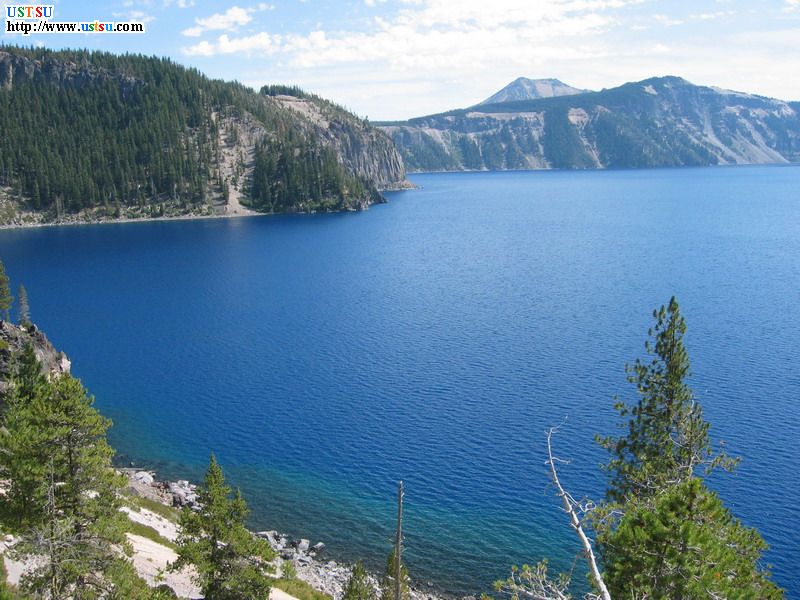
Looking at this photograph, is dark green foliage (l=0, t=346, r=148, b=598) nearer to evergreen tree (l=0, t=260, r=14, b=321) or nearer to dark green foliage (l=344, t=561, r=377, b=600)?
dark green foliage (l=344, t=561, r=377, b=600)

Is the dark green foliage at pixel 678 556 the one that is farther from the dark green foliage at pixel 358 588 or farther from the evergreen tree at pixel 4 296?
the evergreen tree at pixel 4 296

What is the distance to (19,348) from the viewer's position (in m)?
66.6

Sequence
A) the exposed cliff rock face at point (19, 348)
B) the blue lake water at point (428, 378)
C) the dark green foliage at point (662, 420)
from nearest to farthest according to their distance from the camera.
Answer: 1. the dark green foliage at point (662, 420)
2. the blue lake water at point (428, 378)
3. the exposed cliff rock face at point (19, 348)

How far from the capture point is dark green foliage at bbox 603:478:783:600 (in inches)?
928

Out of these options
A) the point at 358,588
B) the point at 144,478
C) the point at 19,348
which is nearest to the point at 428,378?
the point at 144,478

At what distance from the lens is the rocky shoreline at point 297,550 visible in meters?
48.0

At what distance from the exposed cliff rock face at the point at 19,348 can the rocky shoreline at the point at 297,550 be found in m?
13.0

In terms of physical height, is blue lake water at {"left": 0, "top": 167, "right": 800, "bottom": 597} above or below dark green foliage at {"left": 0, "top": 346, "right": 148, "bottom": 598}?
below

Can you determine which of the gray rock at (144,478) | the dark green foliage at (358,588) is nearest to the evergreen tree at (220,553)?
the dark green foliage at (358,588)

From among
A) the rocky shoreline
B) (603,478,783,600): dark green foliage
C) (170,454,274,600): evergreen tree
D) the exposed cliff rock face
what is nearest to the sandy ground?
(170,454,274,600): evergreen tree

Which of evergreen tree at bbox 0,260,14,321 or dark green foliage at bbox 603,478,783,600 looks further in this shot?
evergreen tree at bbox 0,260,14,321

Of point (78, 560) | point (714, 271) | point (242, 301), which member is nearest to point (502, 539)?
point (78, 560)

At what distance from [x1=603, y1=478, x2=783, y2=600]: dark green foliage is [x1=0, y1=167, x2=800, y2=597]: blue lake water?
983 inches

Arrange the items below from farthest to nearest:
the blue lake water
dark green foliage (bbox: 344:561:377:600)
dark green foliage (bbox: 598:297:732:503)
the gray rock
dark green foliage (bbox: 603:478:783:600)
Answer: the gray rock
the blue lake water
dark green foliage (bbox: 598:297:732:503)
dark green foliage (bbox: 344:561:377:600)
dark green foliage (bbox: 603:478:783:600)
